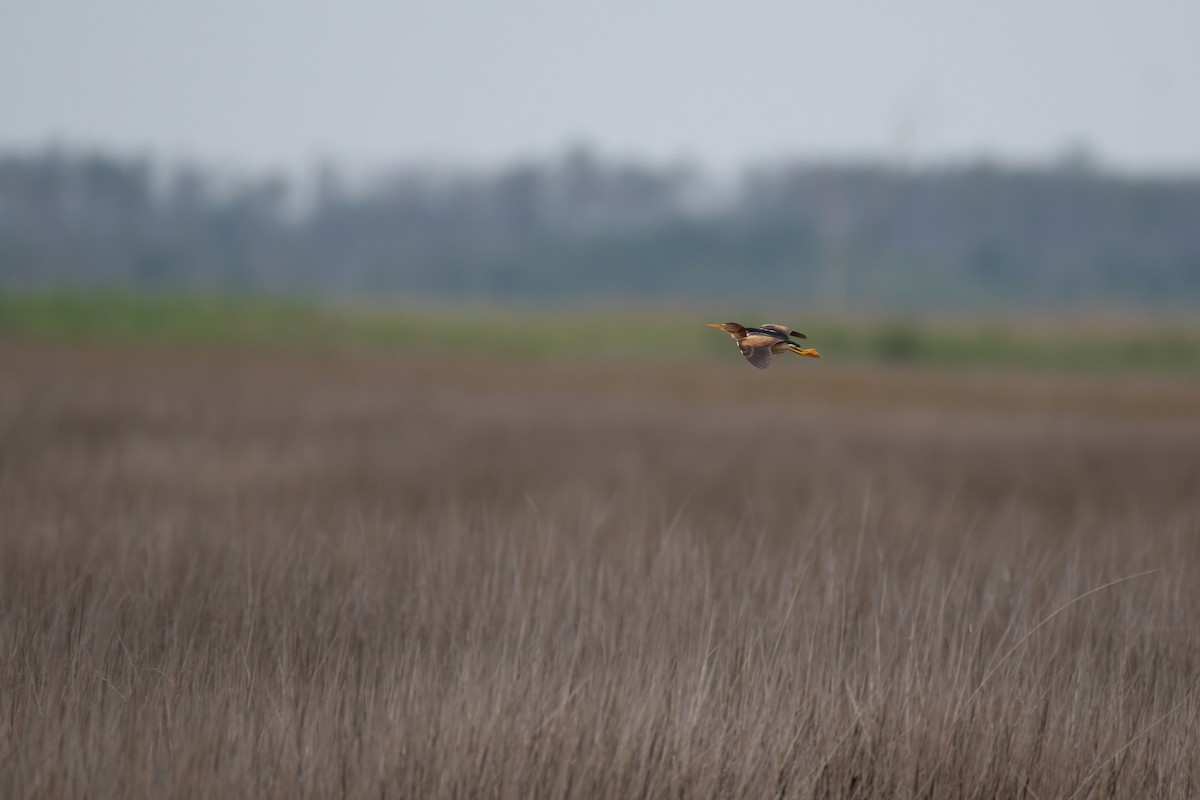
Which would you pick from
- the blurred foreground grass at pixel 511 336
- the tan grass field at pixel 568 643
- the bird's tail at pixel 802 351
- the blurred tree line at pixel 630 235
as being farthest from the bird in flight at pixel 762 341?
the blurred tree line at pixel 630 235

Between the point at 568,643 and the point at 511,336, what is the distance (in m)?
40.3

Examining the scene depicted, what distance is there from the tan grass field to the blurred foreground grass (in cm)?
2660

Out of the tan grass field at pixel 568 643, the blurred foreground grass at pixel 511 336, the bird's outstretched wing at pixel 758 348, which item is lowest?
the blurred foreground grass at pixel 511 336

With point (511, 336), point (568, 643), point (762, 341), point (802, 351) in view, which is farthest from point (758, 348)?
point (511, 336)

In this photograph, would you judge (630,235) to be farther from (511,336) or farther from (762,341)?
(762,341)

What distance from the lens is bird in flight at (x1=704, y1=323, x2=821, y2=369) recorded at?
6.26 feet

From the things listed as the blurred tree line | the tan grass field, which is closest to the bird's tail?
the tan grass field

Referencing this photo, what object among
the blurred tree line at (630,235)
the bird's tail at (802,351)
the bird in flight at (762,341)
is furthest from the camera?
the blurred tree line at (630,235)

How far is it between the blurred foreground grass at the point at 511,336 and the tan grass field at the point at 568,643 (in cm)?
2660

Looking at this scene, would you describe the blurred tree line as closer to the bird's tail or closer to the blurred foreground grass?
the blurred foreground grass

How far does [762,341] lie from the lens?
1.95m

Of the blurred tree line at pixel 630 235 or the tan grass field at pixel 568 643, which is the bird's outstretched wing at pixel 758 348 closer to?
the tan grass field at pixel 568 643

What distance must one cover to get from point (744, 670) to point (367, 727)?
122cm

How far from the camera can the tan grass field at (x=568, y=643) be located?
320 cm
